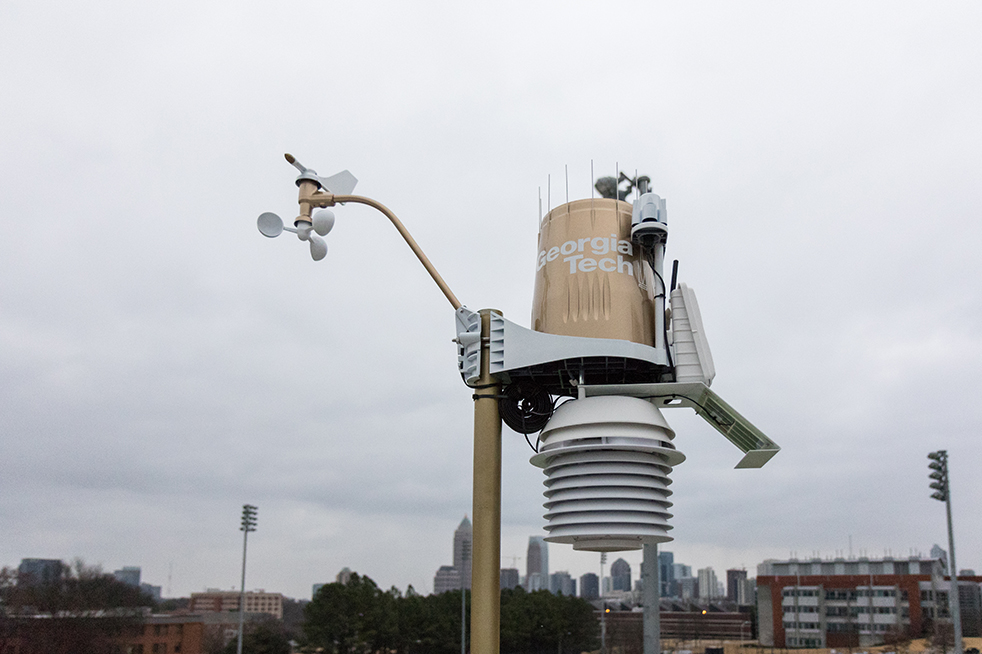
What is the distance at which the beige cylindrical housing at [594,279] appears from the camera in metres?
15.9

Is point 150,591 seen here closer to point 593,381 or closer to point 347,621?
point 347,621

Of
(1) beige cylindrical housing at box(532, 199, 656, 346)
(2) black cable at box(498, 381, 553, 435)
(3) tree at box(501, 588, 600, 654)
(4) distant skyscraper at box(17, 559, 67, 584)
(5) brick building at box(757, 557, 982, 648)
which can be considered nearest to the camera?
(1) beige cylindrical housing at box(532, 199, 656, 346)

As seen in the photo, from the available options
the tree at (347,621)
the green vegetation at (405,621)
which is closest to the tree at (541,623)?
the green vegetation at (405,621)

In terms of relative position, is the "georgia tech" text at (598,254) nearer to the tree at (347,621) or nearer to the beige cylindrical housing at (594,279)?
the beige cylindrical housing at (594,279)

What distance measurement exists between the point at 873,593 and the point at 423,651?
6696 centimetres

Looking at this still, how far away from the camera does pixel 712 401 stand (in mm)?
16406

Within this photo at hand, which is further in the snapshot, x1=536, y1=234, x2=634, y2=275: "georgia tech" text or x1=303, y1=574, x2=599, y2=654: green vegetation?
x1=303, y1=574, x2=599, y2=654: green vegetation

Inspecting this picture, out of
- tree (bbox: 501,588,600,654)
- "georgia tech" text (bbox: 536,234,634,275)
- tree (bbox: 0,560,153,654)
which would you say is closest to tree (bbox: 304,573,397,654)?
tree (bbox: 501,588,600,654)

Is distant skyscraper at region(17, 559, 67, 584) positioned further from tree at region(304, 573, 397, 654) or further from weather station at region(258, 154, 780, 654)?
weather station at region(258, 154, 780, 654)

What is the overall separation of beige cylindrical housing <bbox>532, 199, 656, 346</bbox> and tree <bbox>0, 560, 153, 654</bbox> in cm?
5244

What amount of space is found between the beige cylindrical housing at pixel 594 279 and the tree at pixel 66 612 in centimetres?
5244

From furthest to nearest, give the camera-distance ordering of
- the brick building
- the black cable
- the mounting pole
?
the brick building < the black cable < the mounting pole

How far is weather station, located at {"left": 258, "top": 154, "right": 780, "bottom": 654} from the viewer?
15.3m

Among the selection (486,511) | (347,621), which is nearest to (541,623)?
(347,621)
